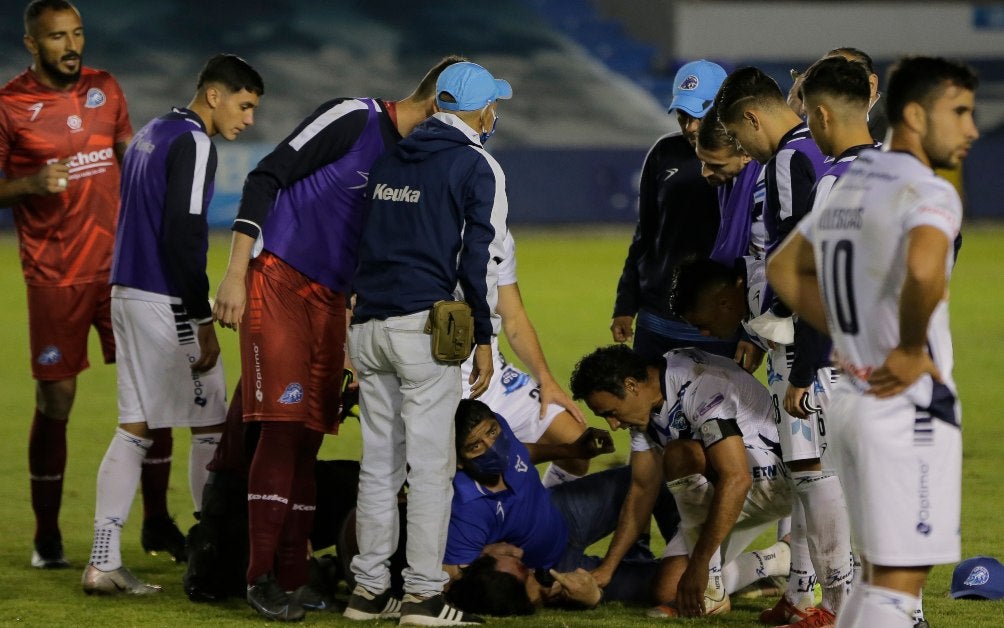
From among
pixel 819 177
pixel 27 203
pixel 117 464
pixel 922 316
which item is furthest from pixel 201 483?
pixel 922 316

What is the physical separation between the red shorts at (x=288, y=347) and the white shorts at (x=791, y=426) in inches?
67.9

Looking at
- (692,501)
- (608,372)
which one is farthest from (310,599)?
(692,501)

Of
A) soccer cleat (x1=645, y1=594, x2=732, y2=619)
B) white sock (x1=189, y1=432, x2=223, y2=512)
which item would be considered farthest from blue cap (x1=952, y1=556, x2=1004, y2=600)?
white sock (x1=189, y1=432, x2=223, y2=512)

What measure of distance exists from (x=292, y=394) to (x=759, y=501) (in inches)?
73.5

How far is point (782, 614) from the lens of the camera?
16.3 feet

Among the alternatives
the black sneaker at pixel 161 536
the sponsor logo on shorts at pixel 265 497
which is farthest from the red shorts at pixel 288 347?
the black sneaker at pixel 161 536

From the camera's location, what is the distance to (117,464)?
5.64m

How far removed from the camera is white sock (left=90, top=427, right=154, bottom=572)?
17.8 feet

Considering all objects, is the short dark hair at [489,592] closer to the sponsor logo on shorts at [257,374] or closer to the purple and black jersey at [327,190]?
the sponsor logo on shorts at [257,374]

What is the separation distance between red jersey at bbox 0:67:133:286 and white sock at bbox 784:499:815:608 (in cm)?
342

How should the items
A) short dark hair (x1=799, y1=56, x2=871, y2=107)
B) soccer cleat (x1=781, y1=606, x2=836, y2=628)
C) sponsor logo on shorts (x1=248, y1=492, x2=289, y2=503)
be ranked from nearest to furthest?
short dark hair (x1=799, y1=56, x2=871, y2=107) < soccer cleat (x1=781, y1=606, x2=836, y2=628) < sponsor logo on shorts (x1=248, y1=492, x2=289, y2=503)

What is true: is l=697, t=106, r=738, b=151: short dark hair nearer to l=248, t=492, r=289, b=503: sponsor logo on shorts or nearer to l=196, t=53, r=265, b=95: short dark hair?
l=196, t=53, r=265, b=95: short dark hair

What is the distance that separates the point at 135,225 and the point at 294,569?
1601 mm

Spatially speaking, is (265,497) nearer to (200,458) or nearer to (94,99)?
(200,458)
